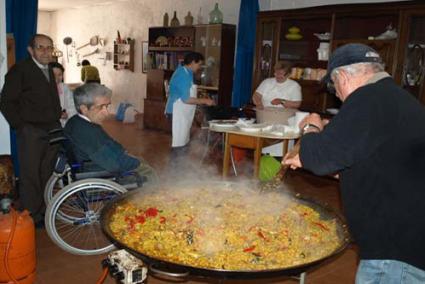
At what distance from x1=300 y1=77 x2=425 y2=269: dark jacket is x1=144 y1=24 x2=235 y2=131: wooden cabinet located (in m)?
5.84

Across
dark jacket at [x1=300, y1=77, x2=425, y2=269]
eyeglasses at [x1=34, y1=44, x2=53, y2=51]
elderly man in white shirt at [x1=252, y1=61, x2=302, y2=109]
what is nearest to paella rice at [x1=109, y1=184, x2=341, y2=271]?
dark jacket at [x1=300, y1=77, x2=425, y2=269]

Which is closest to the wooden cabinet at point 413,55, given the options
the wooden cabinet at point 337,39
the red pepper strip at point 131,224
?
the wooden cabinet at point 337,39

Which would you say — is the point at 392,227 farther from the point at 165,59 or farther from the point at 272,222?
the point at 165,59

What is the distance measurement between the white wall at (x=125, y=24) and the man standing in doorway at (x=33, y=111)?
15.7 feet

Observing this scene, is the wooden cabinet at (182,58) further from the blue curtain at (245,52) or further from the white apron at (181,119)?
the white apron at (181,119)

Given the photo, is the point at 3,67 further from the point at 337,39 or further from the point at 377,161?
the point at 337,39

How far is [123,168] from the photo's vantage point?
9.40 feet

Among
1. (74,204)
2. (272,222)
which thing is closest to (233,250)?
(272,222)

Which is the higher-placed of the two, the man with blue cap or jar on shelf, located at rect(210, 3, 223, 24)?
jar on shelf, located at rect(210, 3, 223, 24)

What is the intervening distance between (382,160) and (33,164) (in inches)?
107

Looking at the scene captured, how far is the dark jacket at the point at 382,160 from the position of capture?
137 centimetres

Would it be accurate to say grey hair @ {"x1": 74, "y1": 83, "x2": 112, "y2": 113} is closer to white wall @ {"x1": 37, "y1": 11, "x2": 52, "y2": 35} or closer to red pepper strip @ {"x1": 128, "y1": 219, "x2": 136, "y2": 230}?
red pepper strip @ {"x1": 128, "y1": 219, "x2": 136, "y2": 230}

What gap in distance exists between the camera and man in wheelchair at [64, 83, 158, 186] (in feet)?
9.16

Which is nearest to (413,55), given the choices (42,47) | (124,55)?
(42,47)
